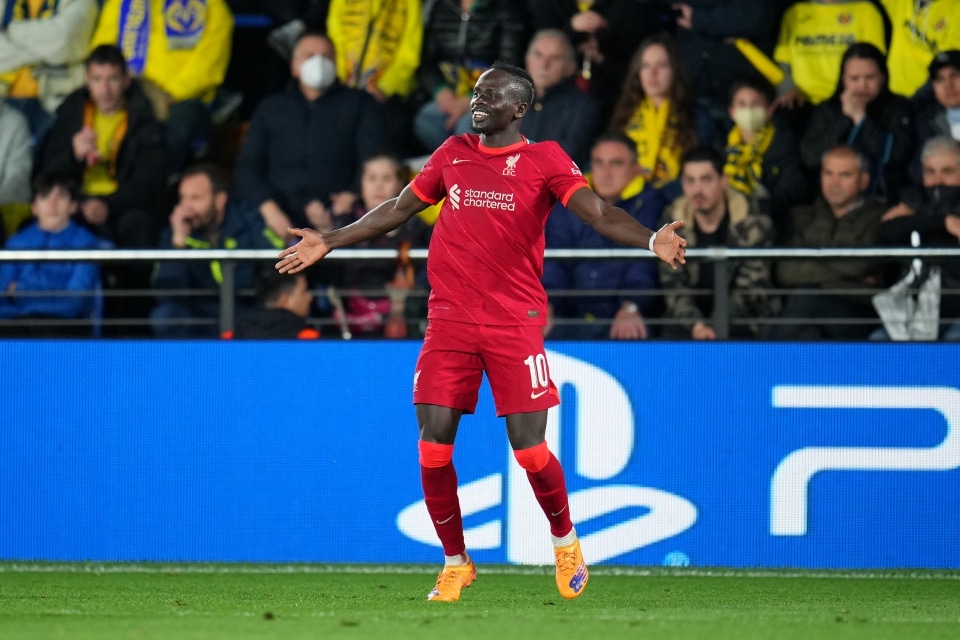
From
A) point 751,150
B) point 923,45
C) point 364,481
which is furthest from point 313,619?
point 923,45

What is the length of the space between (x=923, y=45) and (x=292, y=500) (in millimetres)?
5140

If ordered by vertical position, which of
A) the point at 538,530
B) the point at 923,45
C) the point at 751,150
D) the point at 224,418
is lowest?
the point at 538,530

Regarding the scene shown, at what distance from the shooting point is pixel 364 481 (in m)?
8.95

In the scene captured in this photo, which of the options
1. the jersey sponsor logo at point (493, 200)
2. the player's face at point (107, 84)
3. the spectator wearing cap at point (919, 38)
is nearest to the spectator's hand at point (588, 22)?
A: the spectator wearing cap at point (919, 38)

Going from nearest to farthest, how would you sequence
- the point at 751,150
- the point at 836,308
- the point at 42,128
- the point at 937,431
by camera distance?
1. the point at 937,431
2. the point at 836,308
3. the point at 751,150
4. the point at 42,128

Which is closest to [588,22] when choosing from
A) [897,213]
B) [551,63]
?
[551,63]

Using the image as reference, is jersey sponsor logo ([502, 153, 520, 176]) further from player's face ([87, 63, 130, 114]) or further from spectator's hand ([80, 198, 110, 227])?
player's face ([87, 63, 130, 114])

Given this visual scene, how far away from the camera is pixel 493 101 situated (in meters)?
6.53

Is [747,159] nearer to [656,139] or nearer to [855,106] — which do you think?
[656,139]

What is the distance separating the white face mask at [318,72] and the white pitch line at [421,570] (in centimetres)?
365

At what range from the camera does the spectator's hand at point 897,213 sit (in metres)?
9.50

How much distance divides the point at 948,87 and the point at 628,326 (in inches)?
105

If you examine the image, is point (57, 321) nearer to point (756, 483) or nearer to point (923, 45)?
point (756, 483)

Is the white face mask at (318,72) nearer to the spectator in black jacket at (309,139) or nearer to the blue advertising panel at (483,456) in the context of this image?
the spectator in black jacket at (309,139)
